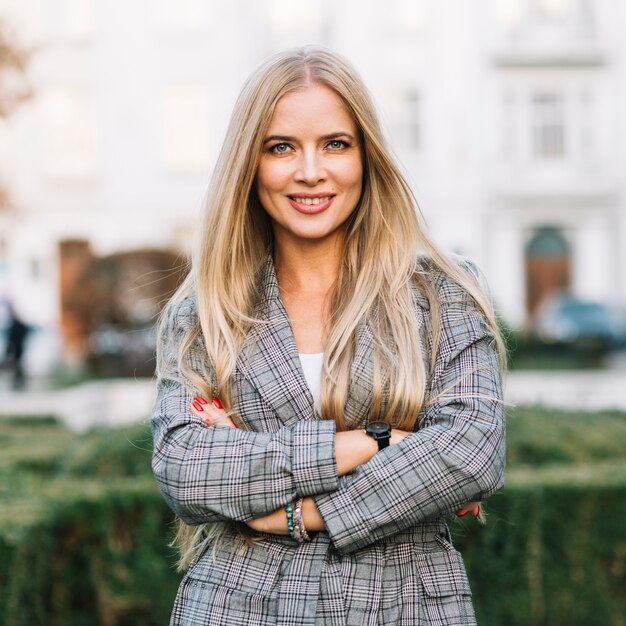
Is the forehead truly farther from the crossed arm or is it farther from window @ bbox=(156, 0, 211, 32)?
window @ bbox=(156, 0, 211, 32)

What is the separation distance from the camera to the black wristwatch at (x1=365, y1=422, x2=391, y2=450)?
2.28 meters

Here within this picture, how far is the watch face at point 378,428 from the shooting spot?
2.28 m

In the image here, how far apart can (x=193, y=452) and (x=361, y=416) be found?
0.42 m

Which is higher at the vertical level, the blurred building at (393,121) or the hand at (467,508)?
the blurred building at (393,121)

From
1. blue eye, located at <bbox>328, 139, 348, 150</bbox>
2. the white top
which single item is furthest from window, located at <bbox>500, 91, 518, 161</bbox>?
the white top

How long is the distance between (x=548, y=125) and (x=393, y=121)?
4.66m

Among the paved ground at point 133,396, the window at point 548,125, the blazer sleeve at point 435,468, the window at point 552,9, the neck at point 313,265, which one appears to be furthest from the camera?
the window at point 548,125

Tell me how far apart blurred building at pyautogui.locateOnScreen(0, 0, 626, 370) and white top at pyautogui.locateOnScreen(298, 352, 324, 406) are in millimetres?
22665

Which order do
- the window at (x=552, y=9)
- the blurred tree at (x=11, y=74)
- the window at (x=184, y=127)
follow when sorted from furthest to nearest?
1. the window at (x=552, y=9)
2. the window at (x=184, y=127)
3. the blurred tree at (x=11, y=74)

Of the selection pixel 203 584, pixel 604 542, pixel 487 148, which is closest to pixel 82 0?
pixel 487 148

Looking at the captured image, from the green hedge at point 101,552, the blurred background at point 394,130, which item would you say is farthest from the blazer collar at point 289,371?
the blurred background at point 394,130

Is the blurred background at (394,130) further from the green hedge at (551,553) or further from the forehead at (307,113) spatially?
the forehead at (307,113)

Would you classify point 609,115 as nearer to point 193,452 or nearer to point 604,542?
point 604,542

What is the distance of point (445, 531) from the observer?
2383 millimetres
